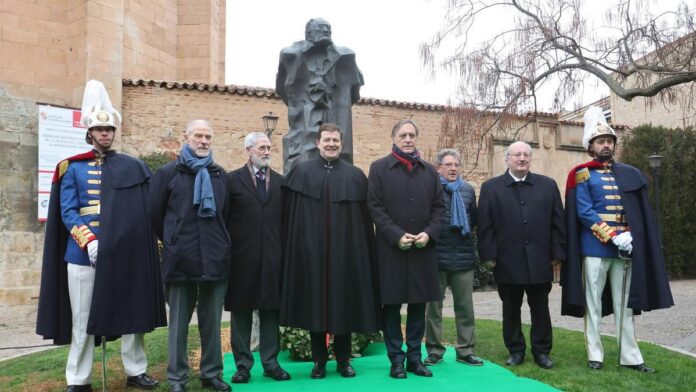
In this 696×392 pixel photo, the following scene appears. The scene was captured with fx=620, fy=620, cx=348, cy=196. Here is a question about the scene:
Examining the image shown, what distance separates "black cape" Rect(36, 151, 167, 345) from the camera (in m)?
4.63

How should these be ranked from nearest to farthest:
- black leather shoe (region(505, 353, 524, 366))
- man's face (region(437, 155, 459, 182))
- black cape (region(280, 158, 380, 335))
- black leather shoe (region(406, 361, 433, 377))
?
black cape (region(280, 158, 380, 335)), black leather shoe (region(406, 361, 433, 377)), black leather shoe (region(505, 353, 524, 366)), man's face (region(437, 155, 459, 182))

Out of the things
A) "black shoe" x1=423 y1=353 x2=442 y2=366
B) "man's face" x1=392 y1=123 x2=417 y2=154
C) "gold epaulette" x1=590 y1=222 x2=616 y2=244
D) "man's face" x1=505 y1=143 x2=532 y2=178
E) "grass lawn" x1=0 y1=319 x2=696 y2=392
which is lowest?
"grass lawn" x1=0 y1=319 x2=696 y2=392

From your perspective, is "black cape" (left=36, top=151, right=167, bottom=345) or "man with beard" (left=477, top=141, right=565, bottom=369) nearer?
"black cape" (left=36, top=151, right=167, bottom=345)

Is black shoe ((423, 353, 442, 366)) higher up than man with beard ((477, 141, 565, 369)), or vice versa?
man with beard ((477, 141, 565, 369))

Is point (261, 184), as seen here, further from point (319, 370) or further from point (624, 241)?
point (624, 241)

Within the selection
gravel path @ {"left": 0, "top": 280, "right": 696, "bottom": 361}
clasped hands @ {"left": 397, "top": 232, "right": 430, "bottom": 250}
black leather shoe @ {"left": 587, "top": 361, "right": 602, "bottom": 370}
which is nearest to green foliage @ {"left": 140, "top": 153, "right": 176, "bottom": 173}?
gravel path @ {"left": 0, "top": 280, "right": 696, "bottom": 361}

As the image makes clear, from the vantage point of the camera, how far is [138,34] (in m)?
15.8

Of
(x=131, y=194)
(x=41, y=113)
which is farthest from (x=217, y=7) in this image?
(x=131, y=194)

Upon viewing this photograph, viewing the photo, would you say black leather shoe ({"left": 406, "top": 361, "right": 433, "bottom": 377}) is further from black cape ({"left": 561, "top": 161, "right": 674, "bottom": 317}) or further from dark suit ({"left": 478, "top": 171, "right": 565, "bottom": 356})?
black cape ({"left": 561, "top": 161, "right": 674, "bottom": 317})

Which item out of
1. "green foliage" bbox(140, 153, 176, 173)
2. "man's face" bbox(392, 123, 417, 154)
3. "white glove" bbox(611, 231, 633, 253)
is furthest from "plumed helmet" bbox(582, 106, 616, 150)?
"green foliage" bbox(140, 153, 176, 173)

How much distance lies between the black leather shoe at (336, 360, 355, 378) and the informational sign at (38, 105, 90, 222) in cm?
965

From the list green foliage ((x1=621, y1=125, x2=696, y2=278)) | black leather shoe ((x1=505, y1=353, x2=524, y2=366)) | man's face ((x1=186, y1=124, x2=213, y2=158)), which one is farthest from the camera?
green foliage ((x1=621, y1=125, x2=696, y2=278))

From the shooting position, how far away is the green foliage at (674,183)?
59.5 ft

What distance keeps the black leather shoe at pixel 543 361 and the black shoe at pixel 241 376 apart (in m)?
2.64
